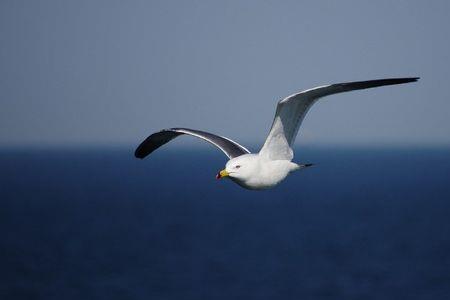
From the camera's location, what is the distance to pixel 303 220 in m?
133

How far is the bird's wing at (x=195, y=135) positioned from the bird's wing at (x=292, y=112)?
40.6 inches

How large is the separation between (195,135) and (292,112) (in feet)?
9.75

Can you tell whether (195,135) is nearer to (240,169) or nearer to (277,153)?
(277,153)

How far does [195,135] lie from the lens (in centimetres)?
1789

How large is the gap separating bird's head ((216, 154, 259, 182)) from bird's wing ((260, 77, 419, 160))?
0.55 meters

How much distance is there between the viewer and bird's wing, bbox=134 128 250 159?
1743 centimetres

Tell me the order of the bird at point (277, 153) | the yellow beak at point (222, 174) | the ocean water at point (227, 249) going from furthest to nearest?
1. the ocean water at point (227, 249)
2. the yellow beak at point (222, 174)
3. the bird at point (277, 153)

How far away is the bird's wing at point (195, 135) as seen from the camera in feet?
57.2

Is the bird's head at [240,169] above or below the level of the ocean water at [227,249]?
above

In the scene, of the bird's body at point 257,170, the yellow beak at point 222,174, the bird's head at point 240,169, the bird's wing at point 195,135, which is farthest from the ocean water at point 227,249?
the yellow beak at point 222,174

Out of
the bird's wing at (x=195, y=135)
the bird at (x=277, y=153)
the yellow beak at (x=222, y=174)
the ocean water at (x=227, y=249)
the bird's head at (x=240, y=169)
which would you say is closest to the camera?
the bird at (x=277, y=153)

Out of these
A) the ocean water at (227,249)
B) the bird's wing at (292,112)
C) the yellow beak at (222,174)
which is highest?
the bird's wing at (292,112)

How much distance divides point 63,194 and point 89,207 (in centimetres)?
3334

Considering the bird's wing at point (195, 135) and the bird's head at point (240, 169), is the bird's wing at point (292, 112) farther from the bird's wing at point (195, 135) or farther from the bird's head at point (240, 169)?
the bird's wing at point (195, 135)
